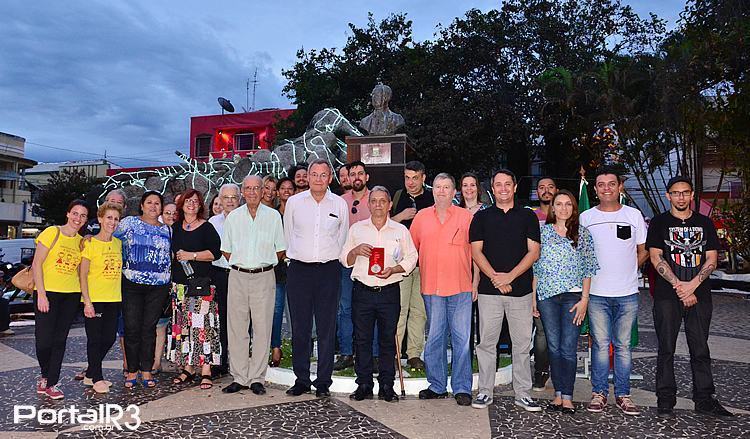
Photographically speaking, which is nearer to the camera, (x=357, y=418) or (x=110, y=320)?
(x=357, y=418)

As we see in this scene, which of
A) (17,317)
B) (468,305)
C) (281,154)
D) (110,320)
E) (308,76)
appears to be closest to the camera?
(468,305)

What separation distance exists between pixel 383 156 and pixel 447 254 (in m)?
3.58

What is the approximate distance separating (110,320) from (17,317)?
6.82 metres

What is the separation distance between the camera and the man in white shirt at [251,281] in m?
4.70

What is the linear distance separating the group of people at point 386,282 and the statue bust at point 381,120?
117 inches

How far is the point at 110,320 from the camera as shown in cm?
476

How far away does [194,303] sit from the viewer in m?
4.86

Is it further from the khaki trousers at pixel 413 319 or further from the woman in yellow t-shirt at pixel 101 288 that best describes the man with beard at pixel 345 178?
the woman in yellow t-shirt at pixel 101 288

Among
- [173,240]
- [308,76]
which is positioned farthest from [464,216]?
[308,76]

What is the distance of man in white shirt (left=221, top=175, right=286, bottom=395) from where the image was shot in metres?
4.70

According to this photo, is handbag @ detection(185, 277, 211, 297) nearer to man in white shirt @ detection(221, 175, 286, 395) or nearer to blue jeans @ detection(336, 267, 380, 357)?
man in white shirt @ detection(221, 175, 286, 395)

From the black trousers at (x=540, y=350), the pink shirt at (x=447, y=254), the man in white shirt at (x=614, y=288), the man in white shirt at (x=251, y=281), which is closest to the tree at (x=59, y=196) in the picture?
the man in white shirt at (x=251, y=281)

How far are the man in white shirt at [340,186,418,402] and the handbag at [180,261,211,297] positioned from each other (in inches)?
49.6

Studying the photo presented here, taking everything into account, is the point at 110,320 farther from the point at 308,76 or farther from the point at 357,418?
the point at 308,76
